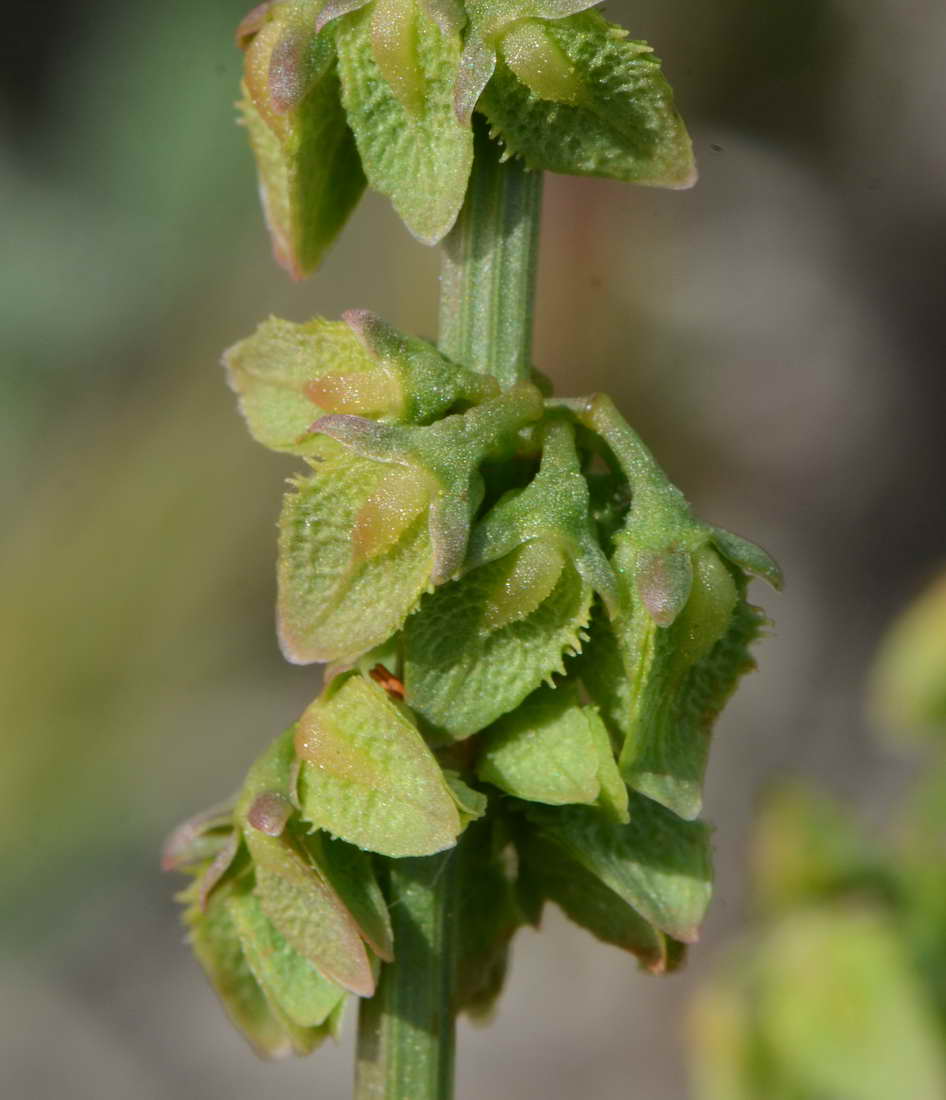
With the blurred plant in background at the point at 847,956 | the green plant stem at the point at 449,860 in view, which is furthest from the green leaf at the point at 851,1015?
the green plant stem at the point at 449,860

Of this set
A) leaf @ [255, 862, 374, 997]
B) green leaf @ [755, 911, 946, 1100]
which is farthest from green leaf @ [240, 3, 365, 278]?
green leaf @ [755, 911, 946, 1100]

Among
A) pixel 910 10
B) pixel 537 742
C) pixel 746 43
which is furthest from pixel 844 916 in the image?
pixel 910 10

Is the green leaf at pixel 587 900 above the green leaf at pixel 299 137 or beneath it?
beneath

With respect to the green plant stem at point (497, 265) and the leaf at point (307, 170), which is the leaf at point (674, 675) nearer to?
the green plant stem at point (497, 265)

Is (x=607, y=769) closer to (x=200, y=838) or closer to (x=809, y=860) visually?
(x=200, y=838)

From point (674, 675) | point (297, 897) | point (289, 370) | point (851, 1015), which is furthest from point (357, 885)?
point (851, 1015)

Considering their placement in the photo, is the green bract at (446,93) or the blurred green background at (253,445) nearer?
the green bract at (446,93)

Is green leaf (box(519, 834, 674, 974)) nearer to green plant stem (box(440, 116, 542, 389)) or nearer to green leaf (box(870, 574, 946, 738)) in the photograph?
green plant stem (box(440, 116, 542, 389))
